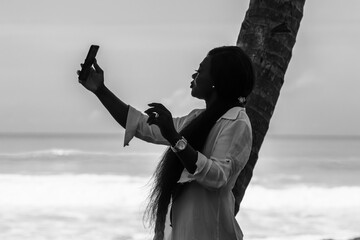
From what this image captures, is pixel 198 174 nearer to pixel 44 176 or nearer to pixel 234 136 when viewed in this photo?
pixel 234 136

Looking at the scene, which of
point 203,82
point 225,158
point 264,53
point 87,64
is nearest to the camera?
point 225,158

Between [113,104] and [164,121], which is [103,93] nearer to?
[113,104]

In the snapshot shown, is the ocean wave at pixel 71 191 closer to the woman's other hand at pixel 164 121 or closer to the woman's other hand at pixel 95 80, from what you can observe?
the woman's other hand at pixel 95 80

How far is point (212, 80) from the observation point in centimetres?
493

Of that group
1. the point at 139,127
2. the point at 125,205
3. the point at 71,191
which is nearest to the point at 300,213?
the point at 125,205

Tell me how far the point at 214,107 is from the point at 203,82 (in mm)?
140

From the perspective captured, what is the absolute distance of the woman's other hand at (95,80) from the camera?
5.28m

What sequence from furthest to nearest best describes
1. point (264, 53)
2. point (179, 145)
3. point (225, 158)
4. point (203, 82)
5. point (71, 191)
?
1. point (71, 191)
2. point (264, 53)
3. point (203, 82)
4. point (225, 158)
5. point (179, 145)

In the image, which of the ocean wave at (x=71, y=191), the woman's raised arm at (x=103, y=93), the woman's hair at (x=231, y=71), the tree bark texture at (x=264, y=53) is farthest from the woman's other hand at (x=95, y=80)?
the ocean wave at (x=71, y=191)

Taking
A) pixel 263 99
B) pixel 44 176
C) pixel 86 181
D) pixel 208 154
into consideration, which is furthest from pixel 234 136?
pixel 44 176

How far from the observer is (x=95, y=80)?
529 cm

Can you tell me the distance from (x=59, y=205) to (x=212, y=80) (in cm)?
1614

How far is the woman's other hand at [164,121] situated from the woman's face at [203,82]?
0.88 feet

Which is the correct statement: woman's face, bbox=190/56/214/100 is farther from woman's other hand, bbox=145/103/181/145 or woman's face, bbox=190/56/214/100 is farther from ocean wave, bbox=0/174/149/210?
ocean wave, bbox=0/174/149/210
